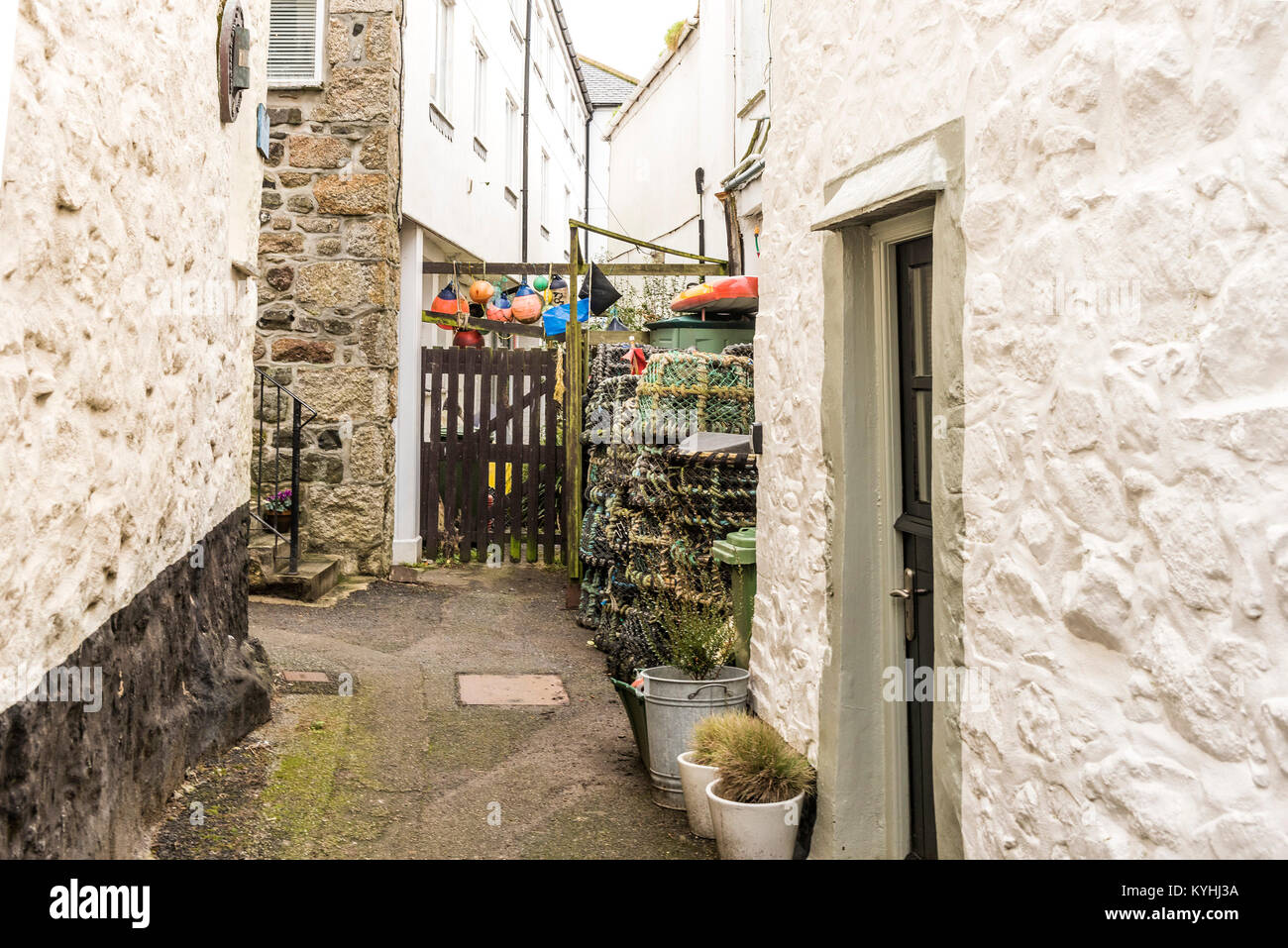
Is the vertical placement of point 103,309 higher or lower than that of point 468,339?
lower

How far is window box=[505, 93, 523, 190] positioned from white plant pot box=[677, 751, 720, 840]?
39.2ft

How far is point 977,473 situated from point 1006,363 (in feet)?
1.00

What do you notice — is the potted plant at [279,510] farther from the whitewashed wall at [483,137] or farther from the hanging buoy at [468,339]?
the whitewashed wall at [483,137]

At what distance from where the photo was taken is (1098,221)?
87.1 inches

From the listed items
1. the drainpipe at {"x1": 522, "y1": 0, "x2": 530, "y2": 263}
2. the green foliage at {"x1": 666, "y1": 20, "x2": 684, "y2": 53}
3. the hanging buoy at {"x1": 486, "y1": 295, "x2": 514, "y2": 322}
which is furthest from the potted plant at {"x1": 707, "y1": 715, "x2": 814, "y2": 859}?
the drainpipe at {"x1": 522, "y1": 0, "x2": 530, "y2": 263}

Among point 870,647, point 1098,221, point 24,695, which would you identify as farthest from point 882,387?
point 24,695

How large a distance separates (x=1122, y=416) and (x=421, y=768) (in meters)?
3.62

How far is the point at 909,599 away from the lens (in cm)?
370

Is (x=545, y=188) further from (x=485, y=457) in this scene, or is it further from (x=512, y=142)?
(x=485, y=457)

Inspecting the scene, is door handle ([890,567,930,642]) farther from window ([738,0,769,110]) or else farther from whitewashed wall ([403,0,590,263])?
whitewashed wall ([403,0,590,263])

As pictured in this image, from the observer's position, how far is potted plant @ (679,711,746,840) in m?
4.20

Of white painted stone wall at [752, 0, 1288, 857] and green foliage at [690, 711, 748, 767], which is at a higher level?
white painted stone wall at [752, 0, 1288, 857]

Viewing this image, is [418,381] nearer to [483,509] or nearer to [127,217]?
[483,509]

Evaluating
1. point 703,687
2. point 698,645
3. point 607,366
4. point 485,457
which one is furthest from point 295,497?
point 703,687
